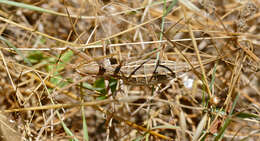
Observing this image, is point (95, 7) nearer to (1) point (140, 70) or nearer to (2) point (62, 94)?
(1) point (140, 70)

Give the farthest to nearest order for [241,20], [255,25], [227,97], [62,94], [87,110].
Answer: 1. [255,25]
2. [87,110]
3. [62,94]
4. [241,20]
5. [227,97]

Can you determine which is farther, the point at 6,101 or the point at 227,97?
the point at 6,101

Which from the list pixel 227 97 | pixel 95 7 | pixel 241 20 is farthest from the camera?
pixel 95 7

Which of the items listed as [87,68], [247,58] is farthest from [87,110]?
[247,58]

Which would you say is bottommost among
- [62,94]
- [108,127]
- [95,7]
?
[108,127]

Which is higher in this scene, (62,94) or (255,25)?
(255,25)

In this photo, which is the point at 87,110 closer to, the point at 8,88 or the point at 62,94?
the point at 62,94

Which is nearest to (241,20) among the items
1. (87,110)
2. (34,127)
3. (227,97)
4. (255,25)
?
(227,97)
